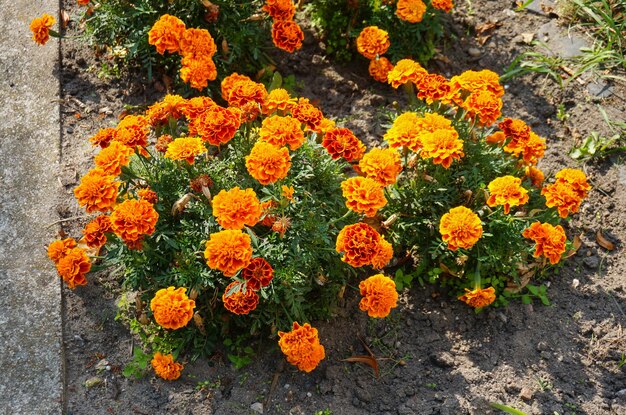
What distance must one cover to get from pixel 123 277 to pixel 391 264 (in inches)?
56.9

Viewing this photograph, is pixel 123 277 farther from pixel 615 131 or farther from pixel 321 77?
pixel 615 131

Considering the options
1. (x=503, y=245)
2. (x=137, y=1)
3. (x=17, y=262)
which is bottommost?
(x=17, y=262)

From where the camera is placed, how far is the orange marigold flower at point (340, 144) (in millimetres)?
3340

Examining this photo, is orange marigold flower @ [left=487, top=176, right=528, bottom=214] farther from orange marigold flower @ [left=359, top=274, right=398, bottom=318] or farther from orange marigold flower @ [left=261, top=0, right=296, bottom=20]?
orange marigold flower @ [left=261, top=0, right=296, bottom=20]

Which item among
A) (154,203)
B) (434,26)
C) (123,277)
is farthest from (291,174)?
(434,26)

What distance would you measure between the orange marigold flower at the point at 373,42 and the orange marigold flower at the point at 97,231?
205 cm

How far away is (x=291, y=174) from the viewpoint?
3.45 metres

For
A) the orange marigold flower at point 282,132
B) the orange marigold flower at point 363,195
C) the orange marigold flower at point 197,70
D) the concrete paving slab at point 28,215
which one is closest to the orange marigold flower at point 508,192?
the orange marigold flower at point 363,195

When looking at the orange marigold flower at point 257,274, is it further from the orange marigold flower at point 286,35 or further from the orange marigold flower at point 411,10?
the orange marigold flower at point 411,10

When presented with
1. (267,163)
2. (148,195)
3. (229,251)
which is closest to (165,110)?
(148,195)

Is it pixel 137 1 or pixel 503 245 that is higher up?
pixel 137 1

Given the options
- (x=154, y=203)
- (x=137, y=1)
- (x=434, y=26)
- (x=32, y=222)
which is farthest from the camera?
(x=434, y=26)

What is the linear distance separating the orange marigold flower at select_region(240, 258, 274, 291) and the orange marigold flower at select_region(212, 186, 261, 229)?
181 millimetres

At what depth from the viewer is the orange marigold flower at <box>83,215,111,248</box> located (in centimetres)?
318
